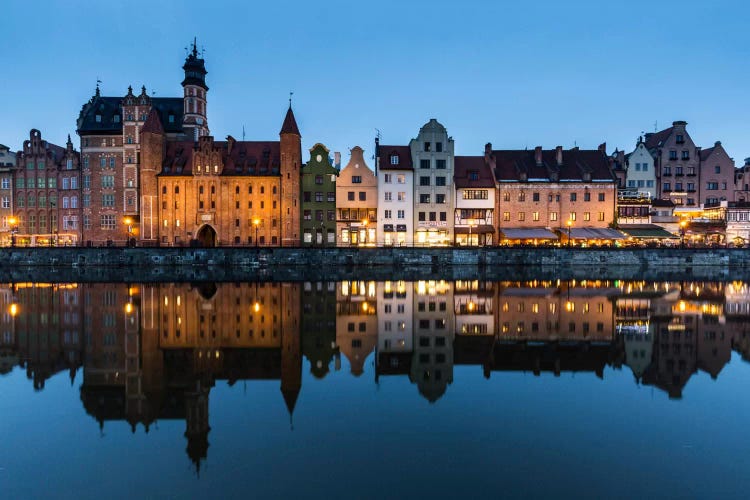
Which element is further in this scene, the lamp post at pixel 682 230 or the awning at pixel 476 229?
the lamp post at pixel 682 230

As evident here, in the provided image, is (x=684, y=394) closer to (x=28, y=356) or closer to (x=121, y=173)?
(x=28, y=356)

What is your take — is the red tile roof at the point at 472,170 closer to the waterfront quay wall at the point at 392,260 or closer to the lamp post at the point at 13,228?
the waterfront quay wall at the point at 392,260

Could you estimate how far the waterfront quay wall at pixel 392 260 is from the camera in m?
51.1

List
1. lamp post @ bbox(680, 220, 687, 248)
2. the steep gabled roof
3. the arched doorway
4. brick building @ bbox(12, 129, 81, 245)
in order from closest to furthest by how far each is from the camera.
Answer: the arched doorway → lamp post @ bbox(680, 220, 687, 248) → brick building @ bbox(12, 129, 81, 245) → the steep gabled roof

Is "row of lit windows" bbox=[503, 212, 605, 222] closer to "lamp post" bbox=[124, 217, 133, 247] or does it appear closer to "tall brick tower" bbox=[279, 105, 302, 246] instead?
"tall brick tower" bbox=[279, 105, 302, 246]

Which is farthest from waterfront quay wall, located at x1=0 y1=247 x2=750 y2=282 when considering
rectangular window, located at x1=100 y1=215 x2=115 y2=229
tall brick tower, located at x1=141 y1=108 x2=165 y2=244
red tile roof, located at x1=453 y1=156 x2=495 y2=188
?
rectangular window, located at x1=100 y1=215 x2=115 y2=229

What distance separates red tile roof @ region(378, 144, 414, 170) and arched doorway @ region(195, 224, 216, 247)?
23024mm

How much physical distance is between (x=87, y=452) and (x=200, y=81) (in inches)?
2562

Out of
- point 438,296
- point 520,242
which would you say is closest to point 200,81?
point 520,242

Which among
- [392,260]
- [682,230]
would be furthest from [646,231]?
[392,260]

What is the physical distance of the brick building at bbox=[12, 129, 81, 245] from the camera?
65.1 metres

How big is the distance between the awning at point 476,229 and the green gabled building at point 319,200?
1539cm

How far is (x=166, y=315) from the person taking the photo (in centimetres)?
2225

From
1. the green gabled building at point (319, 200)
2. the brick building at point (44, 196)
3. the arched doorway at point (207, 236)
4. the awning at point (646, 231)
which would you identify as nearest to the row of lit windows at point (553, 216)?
the awning at point (646, 231)
